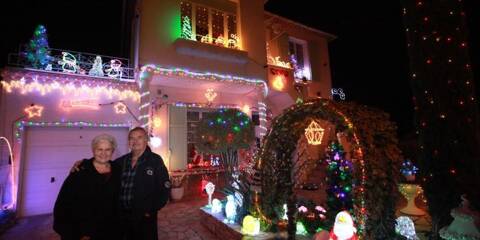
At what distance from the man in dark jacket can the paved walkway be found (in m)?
2.25

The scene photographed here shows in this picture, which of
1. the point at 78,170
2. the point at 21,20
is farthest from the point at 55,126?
the point at 78,170

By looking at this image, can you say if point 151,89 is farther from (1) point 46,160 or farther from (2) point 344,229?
(2) point 344,229

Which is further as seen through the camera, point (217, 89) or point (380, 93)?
point (380, 93)

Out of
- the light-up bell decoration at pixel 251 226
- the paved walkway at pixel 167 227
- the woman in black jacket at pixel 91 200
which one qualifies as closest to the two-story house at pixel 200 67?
the paved walkway at pixel 167 227

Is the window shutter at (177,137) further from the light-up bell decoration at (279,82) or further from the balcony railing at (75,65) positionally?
the light-up bell decoration at (279,82)

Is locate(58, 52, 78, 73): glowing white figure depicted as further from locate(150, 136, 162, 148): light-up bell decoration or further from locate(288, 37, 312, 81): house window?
locate(288, 37, 312, 81): house window

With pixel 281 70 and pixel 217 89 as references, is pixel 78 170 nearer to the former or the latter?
pixel 217 89

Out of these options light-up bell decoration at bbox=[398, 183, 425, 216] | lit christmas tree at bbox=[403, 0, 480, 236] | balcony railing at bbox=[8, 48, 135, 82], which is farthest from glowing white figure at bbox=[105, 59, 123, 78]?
light-up bell decoration at bbox=[398, 183, 425, 216]

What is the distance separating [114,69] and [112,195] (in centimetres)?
655

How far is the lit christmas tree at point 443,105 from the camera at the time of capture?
3.69 meters

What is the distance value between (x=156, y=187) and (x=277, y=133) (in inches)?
85.8

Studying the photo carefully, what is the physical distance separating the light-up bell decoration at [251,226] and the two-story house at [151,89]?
4861mm

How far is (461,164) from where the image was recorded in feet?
12.0

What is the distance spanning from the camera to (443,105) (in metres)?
3.88
